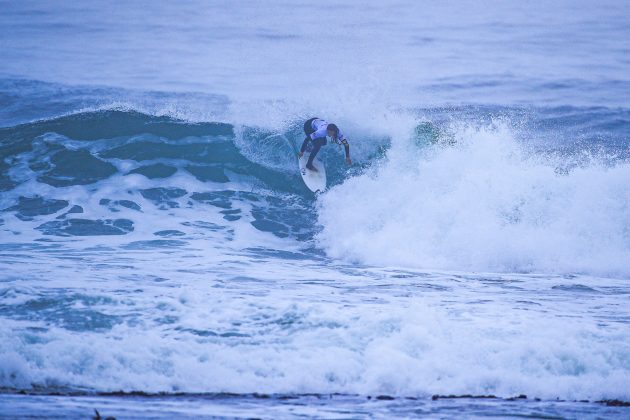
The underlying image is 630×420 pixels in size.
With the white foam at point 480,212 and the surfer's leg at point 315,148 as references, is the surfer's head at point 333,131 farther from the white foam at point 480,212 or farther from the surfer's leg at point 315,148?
the white foam at point 480,212

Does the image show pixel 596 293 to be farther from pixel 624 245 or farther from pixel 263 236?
pixel 263 236

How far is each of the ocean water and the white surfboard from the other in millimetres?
185

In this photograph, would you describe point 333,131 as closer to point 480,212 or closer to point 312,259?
point 480,212

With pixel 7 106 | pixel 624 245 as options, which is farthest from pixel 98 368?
pixel 7 106

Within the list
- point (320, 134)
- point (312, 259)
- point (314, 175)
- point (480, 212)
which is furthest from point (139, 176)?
point (480, 212)

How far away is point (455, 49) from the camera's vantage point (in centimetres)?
3072

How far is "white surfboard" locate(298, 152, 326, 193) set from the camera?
1441 centimetres

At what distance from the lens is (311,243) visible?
40.6ft

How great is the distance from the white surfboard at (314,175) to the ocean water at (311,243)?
0.19m

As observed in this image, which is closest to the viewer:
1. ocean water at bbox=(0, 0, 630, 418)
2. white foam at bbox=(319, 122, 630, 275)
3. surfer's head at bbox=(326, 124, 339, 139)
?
ocean water at bbox=(0, 0, 630, 418)

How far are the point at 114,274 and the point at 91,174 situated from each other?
587 cm

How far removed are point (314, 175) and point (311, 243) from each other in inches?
99.0

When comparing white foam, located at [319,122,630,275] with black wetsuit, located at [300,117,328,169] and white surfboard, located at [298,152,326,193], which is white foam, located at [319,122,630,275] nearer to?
white surfboard, located at [298,152,326,193]

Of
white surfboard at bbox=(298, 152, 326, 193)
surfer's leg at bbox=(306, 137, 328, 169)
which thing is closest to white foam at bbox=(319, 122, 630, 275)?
white surfboard at bbox=(298, 152, 326, 193)
